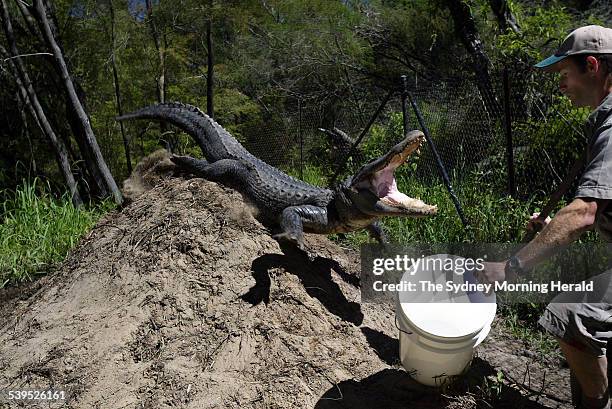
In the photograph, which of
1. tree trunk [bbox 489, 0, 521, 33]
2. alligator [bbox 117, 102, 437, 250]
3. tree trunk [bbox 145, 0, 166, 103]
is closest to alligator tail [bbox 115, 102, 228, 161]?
alligator [bbox 117, 102, 437, 250]

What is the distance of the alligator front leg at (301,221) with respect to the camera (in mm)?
3692

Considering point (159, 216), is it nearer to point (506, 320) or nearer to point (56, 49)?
point (506, 320)

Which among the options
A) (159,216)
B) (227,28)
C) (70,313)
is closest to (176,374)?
(70,313)

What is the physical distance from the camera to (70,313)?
348 cm

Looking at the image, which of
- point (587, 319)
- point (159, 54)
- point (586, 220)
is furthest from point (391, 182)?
point (159, 54)

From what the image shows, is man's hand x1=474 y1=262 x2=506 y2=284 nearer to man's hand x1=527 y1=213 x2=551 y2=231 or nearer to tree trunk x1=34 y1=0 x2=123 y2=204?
man's hand x1=527 y1=213 x2=551 y2=231

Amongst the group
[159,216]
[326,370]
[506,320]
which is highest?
[159,216]

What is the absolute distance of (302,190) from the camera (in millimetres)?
4273

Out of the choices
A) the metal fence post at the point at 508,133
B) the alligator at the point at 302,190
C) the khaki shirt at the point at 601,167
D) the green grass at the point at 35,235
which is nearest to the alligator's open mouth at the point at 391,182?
the alligator at the point at 302,190

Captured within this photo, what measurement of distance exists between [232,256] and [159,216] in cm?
77

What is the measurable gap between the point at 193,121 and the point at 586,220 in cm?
431

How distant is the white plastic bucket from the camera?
7.79 ft

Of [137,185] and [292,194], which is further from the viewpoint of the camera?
[137,185]

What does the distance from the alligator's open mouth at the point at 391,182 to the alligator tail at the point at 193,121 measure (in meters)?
1.96
